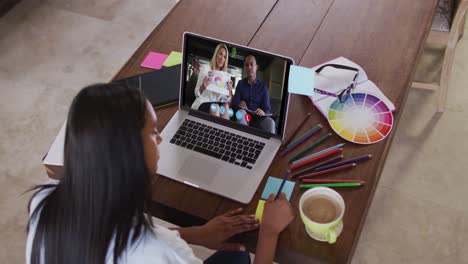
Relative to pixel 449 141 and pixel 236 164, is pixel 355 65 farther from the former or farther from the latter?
pixel 449 141

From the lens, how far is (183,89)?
1.41 m

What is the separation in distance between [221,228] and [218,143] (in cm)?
26

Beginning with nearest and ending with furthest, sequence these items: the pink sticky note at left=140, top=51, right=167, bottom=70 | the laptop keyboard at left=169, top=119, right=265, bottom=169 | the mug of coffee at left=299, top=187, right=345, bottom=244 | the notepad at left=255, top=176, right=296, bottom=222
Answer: the mug of coffee at left=299, top=187, right=345, bottom=244 < the notepad at left=255, top=176, right=296, bottom=222 < the laptop keyboard at left=169, top=119, right=265, bottom=169 < the pink sticky note at left=140, top=51, right=167, bottom=70

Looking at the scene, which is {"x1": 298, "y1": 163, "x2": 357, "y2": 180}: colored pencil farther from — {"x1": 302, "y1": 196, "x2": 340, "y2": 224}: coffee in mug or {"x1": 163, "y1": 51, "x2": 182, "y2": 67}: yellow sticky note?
{"x1": 163, "y1": 51, "x2": 182, "y2": 67}: yellow sticky note

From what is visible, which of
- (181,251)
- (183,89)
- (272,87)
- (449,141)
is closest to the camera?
(181,251)

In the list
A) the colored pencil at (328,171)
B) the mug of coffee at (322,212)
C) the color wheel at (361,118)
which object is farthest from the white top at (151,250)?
the color wheel at (361,118)

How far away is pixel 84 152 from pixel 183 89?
576 millimetres

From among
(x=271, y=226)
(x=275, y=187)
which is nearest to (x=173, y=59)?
(x=275, y=187)

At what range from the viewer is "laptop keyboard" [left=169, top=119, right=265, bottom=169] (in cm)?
132

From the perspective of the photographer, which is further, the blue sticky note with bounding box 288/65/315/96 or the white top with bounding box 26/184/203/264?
the blue sticky note with bounding box 288/65/315/96

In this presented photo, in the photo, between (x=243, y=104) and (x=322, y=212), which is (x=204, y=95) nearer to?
(x=243, y=104)

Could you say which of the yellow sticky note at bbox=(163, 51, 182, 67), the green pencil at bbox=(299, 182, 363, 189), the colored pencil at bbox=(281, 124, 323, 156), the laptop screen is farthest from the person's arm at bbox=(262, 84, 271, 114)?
the yellow sticky note at bbox=(163, 51, 182, 67)

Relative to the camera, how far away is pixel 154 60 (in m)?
1.59

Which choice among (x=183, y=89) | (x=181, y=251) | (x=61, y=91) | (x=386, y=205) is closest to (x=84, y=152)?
(x=181, y=251)
